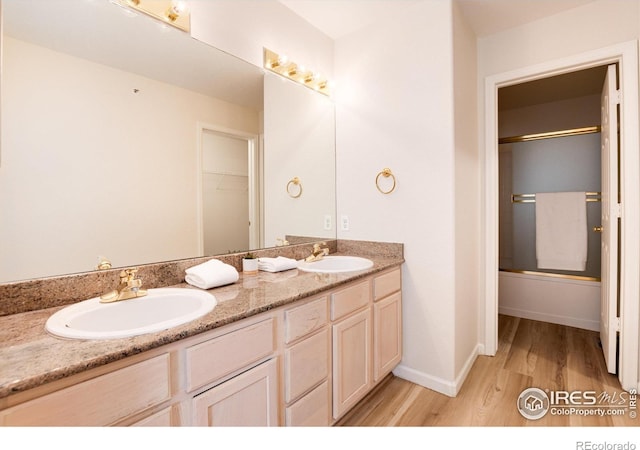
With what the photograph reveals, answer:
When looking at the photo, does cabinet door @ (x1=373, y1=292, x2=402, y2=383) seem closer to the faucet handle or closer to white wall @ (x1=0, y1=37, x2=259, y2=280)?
white wall @ (x1=0, y1=37, x2=259, y2=280)

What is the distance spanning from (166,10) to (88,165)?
0.82 metres

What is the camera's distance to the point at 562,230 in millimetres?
3160

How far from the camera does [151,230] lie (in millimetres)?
1428

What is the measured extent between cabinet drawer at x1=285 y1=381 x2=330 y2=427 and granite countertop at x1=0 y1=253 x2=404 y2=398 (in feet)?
1.47

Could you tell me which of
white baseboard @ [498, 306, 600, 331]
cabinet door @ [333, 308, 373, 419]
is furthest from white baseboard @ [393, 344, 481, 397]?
white baseboard @ [498, 306, 600, 331]

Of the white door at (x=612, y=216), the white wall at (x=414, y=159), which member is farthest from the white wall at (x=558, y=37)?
the white wall at (x=414, y=159)

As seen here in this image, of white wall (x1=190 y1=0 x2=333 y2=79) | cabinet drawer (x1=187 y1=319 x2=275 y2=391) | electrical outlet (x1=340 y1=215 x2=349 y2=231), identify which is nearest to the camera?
cabinet drawer (x1=187 y1=319 x2=275 y2=391)

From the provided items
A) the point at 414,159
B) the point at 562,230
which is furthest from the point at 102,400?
the point at 562,230

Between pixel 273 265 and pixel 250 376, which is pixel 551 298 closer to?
pixel 273 265

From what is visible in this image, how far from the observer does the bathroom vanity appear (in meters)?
0.72

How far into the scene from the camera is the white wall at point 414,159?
6.36ft

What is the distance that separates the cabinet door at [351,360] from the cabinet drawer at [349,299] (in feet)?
0.15

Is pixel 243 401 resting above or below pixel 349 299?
below

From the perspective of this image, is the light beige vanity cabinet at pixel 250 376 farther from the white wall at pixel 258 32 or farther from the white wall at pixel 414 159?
the white wall at pixel 258 32
